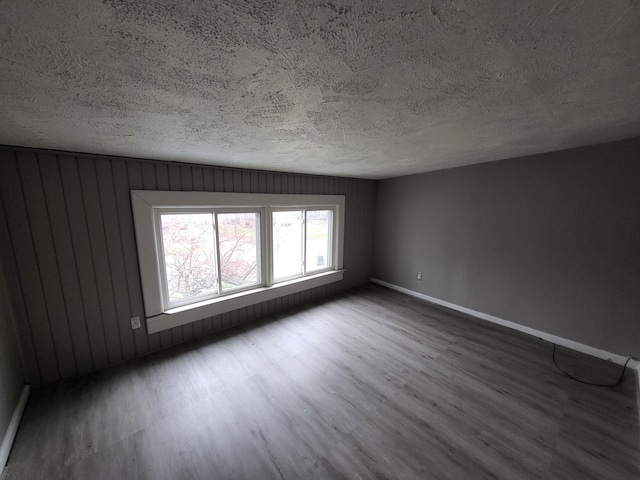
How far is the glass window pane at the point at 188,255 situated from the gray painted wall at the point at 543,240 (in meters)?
3.13

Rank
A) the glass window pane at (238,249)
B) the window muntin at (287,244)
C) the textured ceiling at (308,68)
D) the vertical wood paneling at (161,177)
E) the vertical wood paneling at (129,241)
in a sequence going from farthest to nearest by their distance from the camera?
1. the window muntin at (287,244)
2. the glass window pane at (238,249)
3. the vertical wood paneling at (161,177)
4. the vertical wood paneling at (129,241)
5. the textured ceiling at (308,68)

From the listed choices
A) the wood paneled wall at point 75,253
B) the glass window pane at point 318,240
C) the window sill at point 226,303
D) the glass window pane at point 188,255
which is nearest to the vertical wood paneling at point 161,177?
the wood paneled wall at point 75,253

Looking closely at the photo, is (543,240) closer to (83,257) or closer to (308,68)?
(308,68)

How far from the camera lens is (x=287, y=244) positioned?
3.65 m

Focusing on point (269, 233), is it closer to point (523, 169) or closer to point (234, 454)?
point (234, 454)

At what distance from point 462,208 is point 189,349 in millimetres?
3879

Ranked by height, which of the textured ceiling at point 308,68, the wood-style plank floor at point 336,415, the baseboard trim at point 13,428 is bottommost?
the wood-style plank floor at point 336,415

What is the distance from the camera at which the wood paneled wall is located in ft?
6.13

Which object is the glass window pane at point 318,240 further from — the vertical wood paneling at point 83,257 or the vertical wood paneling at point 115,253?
the vertical wood paneling at point 83,257

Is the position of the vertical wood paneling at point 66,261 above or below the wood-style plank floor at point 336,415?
above

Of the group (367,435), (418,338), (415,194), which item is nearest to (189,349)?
(367,435)

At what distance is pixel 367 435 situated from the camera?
5.52 feet

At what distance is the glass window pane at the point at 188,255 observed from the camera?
2.61 meters

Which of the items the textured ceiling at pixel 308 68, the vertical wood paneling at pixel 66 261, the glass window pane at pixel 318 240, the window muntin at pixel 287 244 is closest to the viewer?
the textured ceiling at pixel 308 68
